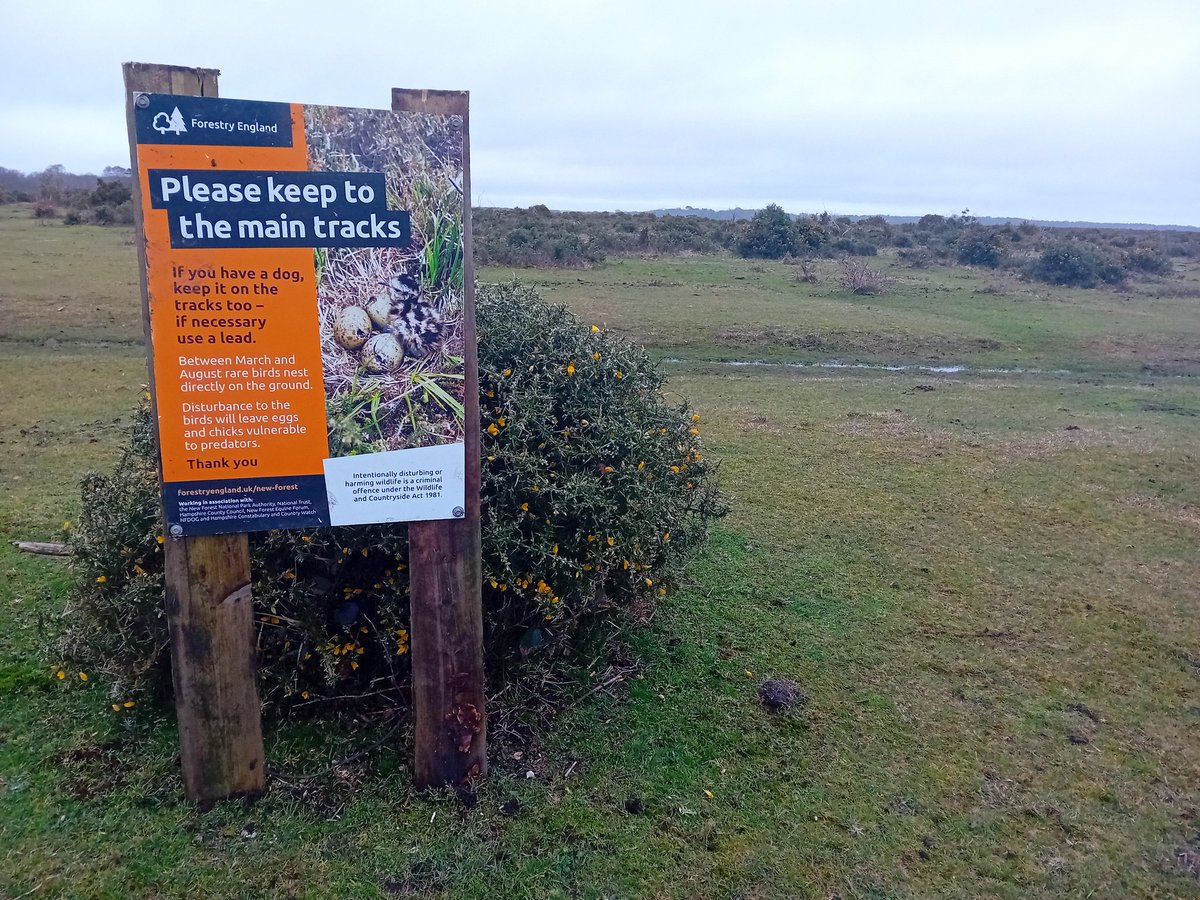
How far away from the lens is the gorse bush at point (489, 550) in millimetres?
3914

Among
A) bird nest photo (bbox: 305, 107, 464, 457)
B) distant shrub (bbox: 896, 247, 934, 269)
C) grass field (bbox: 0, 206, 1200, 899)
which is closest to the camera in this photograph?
bird nest photo (bbox: 305, 107, 464, 457)

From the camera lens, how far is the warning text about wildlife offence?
3.00 m

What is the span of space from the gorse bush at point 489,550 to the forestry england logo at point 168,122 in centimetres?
165

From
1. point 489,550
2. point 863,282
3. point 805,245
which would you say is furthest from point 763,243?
point 489,550

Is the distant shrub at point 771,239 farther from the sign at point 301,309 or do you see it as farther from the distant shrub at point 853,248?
the sign at point 301,309

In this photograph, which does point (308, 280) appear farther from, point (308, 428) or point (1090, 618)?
point (1090, 618)

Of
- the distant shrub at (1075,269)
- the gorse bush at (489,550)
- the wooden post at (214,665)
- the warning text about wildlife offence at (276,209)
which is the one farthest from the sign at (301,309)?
the distant shrub at (1075,269)

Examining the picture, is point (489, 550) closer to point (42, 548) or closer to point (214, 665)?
point (214, 665)

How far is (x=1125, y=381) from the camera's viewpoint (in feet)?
48.5

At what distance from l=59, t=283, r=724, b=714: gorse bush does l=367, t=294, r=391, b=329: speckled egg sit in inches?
36.3

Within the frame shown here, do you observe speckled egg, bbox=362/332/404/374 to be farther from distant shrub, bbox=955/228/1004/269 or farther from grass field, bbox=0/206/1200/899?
distant shrub, bbox=955/228/1004/269

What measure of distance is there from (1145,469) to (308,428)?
902cm

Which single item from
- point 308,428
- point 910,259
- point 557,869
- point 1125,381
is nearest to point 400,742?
point 557,869

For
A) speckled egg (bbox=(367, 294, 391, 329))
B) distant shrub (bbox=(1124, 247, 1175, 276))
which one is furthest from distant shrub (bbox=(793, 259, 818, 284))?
speckled egg (bbox=(367, 294, 391, 329))
